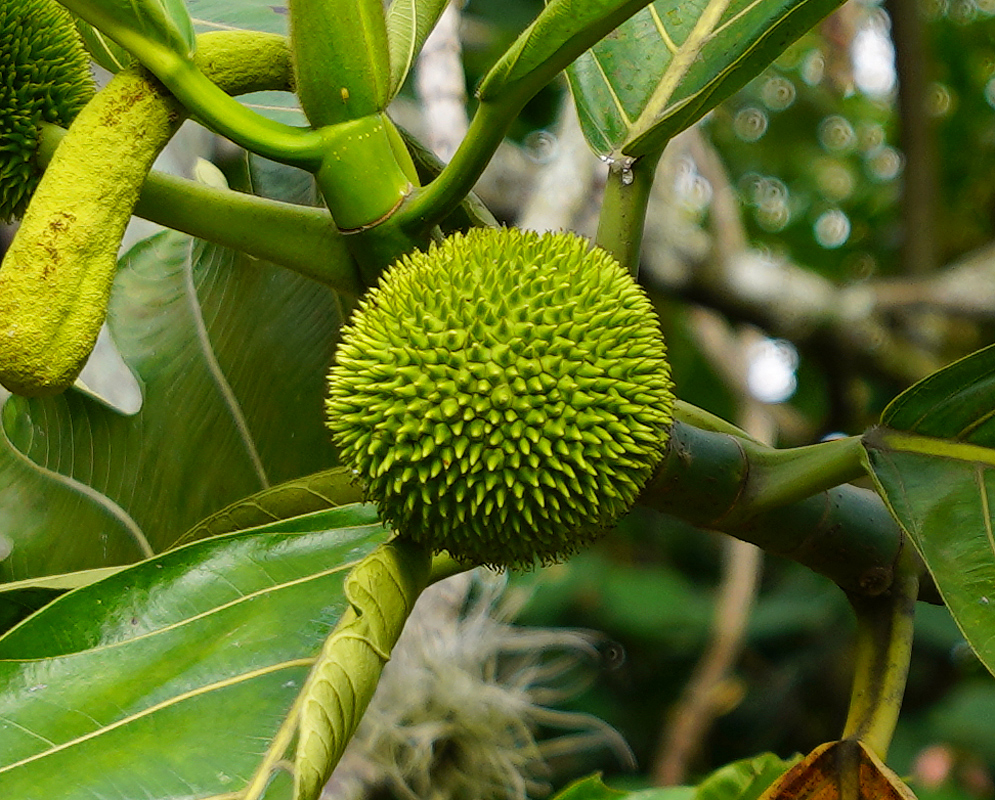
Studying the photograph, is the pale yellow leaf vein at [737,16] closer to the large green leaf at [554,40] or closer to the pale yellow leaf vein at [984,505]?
the large green leaf at [554,40]

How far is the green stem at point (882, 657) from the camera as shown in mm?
751

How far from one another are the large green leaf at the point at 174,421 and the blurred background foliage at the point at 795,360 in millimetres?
822

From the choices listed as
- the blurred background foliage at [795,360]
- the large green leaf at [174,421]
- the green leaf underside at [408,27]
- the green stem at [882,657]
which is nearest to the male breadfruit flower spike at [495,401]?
the green leaf underside at [408,27]

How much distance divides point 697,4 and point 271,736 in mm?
575

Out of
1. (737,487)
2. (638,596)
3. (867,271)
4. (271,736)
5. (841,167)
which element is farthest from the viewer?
A: (841,167)

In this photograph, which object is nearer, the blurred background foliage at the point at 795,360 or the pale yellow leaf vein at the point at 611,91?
the pale yellow leaf vein at the point at 611,91

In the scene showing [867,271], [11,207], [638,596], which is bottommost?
[638,596]

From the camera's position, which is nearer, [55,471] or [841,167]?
Answer: [55,471]

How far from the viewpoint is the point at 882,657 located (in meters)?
0.77

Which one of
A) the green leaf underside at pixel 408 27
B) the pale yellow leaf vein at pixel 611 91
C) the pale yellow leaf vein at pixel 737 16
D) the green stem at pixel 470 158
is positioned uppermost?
the pale yellow leaf vein at pixel 737 16

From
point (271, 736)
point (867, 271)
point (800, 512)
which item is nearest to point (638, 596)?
point (867, 271)

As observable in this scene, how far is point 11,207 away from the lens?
2.29 feet

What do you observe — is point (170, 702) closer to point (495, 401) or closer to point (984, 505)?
point (495, 401)

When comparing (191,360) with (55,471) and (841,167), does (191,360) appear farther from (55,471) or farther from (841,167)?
(841,167)
